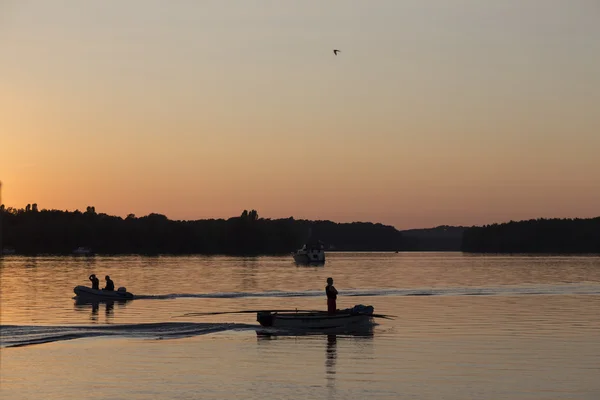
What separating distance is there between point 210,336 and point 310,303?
28.5m

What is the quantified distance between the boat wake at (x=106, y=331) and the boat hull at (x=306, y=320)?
5.39 ft

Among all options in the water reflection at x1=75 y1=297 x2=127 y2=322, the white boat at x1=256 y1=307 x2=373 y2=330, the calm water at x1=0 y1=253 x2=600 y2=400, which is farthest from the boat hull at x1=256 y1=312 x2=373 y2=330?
the water reflection at x1=75 y1=297 x2=127 y2=322

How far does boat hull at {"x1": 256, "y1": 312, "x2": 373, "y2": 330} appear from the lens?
51969 millimetres

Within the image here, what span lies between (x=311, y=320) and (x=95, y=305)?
2712 cm

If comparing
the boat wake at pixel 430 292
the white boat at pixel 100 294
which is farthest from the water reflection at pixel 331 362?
the boat wake at pixel 430 292

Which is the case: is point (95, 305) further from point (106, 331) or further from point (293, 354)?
point (293, 354)

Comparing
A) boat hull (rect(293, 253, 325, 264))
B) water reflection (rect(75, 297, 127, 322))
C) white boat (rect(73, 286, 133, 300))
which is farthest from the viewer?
boat hull (rect(293, 253, 325, 264))

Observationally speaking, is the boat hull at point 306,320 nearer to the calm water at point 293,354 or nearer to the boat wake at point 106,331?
the calm water at point 293,354

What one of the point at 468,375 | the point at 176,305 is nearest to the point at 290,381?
the point at 468,375

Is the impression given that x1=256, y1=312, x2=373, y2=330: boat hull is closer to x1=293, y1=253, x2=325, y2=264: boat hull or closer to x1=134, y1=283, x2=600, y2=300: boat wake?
x1=134, y1=283, x2=600, y2=300: boat wake

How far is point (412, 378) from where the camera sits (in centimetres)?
3566

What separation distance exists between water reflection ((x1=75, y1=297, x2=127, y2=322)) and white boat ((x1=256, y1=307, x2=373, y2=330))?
13708 millimetres

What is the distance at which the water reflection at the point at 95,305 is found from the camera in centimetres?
6438

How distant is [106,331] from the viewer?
50844 millimetres
